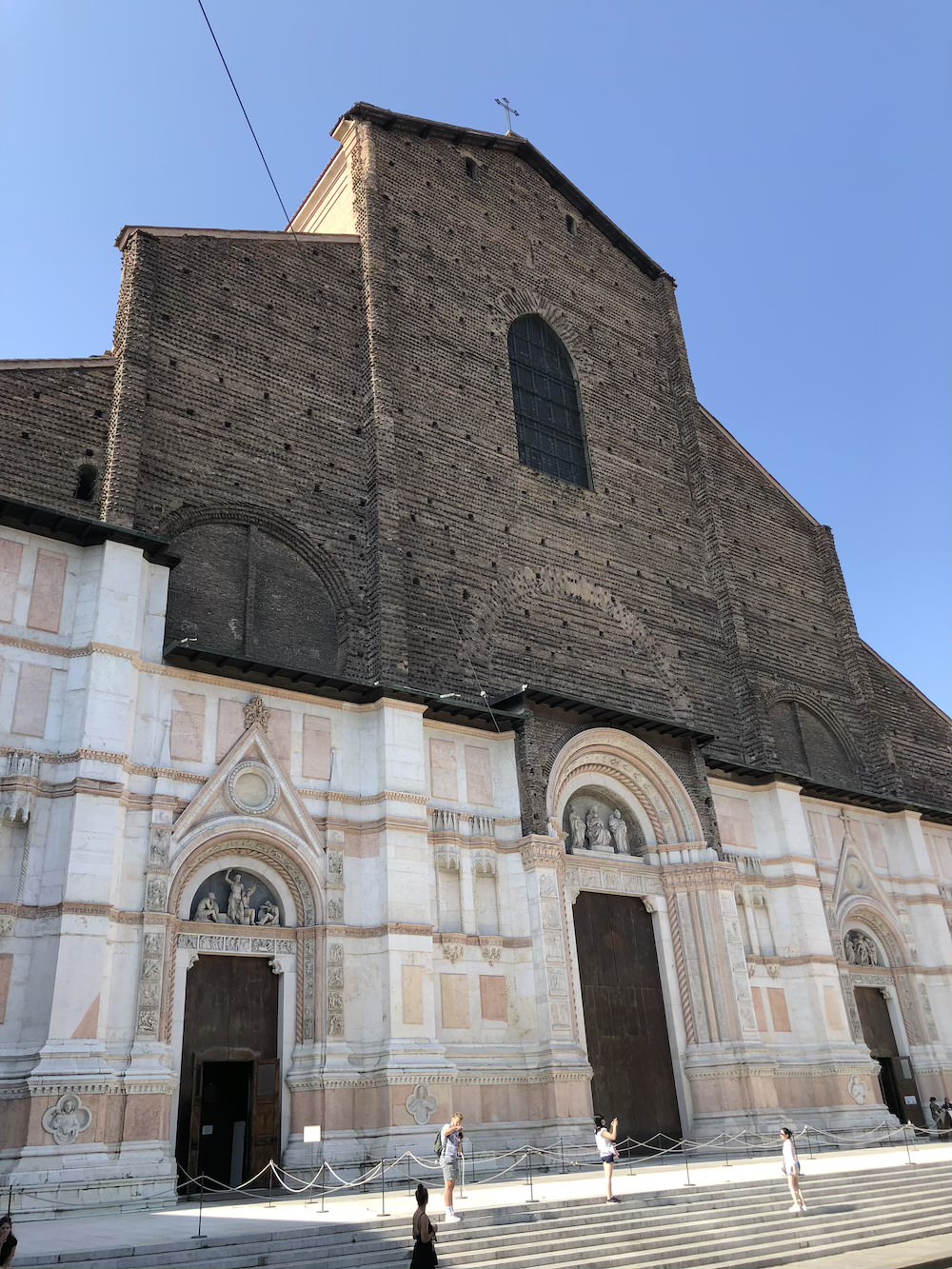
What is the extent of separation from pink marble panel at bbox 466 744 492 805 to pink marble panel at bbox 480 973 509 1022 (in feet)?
9.38

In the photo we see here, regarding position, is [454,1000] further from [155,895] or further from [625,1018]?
[155,895]

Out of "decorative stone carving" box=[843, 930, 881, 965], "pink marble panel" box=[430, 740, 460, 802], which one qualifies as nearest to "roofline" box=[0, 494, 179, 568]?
"pink marble panel" box=[430, 740, 460, 802]

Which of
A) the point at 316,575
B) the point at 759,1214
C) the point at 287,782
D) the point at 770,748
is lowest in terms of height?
the point at 759,1214

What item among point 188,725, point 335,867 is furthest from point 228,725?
point 335,867

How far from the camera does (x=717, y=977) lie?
19.4m

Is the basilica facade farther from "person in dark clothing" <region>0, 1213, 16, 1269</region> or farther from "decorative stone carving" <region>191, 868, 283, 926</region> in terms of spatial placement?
"person in dark clothing" <region>0, 1213, 16, 1269</region>

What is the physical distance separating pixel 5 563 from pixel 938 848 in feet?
71.1

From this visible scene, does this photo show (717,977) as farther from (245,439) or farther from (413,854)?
(245,439)

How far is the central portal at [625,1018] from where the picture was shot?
17.9 m

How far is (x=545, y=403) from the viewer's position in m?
24.6

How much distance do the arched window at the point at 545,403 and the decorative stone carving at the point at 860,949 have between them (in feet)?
37.4

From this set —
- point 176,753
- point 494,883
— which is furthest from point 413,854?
point 176,753

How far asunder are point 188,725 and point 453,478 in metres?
8.09

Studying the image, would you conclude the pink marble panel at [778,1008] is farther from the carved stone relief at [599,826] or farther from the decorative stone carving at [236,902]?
the decorative stone carving at [236,902]
